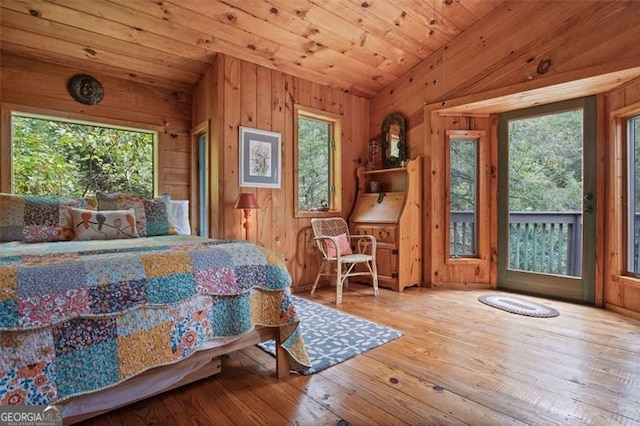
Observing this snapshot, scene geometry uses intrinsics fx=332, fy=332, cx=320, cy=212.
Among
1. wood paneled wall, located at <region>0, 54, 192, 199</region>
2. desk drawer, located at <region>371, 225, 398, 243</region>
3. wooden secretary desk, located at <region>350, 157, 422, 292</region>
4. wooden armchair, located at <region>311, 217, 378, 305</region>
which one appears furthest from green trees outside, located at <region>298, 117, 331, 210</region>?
wood paneled wall, located at <region>0, 54, 192, 199</region>

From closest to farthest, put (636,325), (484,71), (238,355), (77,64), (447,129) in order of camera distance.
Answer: (238,355), (636,325), (77,64), (484,71), (447,129)

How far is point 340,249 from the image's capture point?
3635 mm

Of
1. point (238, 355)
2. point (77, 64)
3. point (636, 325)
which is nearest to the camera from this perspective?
point (238, 355)

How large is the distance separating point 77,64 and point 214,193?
64.0 inches

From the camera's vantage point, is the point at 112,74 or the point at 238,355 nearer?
the point at 238,355

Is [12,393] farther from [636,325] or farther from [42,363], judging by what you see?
[636,325]

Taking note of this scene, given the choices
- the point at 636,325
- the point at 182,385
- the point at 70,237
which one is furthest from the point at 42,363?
the point at 636,325

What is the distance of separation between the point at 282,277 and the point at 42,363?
1.00m

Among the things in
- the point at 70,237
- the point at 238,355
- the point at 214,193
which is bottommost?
the point at 238,355

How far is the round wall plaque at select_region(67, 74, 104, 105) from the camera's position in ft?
9.77

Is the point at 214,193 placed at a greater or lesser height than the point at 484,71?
lesser

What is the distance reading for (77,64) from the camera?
9.71 feet

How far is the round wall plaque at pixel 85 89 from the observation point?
298 cm

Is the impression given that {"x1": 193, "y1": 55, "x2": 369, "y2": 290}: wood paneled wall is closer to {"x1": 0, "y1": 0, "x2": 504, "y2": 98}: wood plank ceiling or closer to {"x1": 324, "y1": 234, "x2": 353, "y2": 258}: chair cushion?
{"x1": 0, "y1": 0, "x2": 504, "y2": 98}: wood plank ceiling
